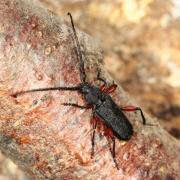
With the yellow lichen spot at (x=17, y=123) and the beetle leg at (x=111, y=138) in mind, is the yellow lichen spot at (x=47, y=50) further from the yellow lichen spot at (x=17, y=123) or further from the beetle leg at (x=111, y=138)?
the beetle leg at (x=111, y=138)

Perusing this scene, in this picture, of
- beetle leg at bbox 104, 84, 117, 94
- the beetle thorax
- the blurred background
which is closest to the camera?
the beetle thorax

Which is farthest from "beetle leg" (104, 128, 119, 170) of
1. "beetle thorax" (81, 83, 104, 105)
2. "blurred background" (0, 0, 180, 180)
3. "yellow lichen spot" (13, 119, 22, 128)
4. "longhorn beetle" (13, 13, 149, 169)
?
"blurred background" (0, 0, 180, 180)

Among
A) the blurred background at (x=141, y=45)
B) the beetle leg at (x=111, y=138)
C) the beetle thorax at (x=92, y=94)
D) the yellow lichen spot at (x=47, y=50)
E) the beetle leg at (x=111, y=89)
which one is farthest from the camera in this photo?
the blurred background at (x=141, y=45)

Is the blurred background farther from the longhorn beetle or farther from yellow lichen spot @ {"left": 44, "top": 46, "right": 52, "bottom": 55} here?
yellow lichen spot @ {"left": 44, "top": 46, "right": 52, "bottom": 55}

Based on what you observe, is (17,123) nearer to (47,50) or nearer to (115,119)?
(47,50)

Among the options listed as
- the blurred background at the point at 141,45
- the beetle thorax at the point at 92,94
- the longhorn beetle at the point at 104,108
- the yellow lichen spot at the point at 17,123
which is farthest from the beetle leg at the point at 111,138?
the blurred background at the point at 141,45

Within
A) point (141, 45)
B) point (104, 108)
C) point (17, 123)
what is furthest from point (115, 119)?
point (141, 45)

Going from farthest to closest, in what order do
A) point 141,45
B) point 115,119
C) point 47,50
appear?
point 141,45, point 115,119, point 47,50

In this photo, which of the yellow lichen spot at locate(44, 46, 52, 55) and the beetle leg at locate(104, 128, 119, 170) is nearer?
the yellow lichen spot at locate(44, 46, 52, 55)
